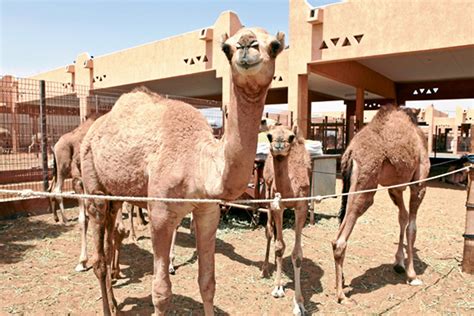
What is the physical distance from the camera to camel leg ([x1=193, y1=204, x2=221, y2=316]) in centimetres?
294

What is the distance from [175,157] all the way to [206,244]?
0.83 meters

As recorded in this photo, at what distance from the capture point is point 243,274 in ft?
16.0

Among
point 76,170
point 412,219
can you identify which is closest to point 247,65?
point 412,219

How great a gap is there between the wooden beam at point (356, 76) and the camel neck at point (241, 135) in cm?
1066

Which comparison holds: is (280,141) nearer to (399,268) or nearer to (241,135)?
(241,135)

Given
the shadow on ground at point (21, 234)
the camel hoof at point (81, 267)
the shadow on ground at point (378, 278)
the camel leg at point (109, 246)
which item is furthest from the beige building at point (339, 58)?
the shadow on ground at point (21, 234)

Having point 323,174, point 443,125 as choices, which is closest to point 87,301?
point 323,174

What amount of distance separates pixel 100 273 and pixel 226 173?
217 cm

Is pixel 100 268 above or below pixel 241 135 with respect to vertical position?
below

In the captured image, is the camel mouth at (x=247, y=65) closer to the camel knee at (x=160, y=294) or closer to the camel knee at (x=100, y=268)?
the camel knee at (x=160, y=294)

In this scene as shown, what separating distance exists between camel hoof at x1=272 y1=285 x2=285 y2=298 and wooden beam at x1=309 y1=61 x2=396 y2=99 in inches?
367

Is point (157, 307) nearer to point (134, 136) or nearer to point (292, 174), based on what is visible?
point (134, 136)

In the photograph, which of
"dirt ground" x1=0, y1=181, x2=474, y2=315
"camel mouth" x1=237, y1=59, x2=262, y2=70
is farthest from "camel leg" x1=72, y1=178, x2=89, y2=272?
"camel mouth" x1=237, y1=59, x2=262, y2=70

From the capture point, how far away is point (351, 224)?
165 inches
